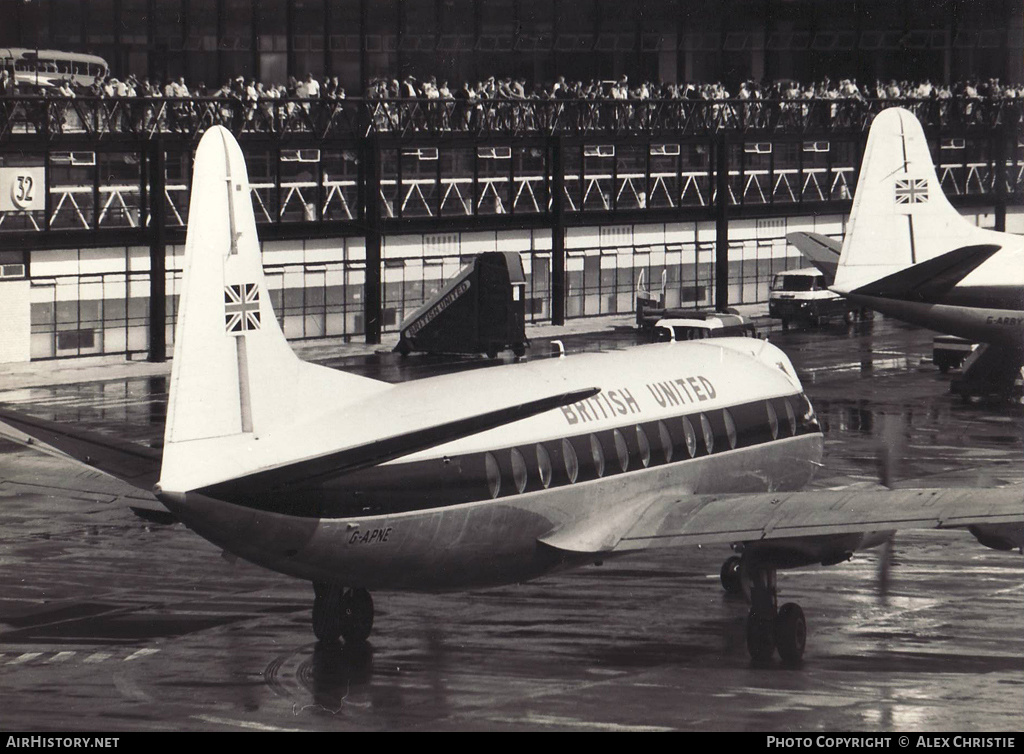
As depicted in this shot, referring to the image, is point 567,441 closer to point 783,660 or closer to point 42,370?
point 783,660

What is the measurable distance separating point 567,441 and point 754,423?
20.6ft

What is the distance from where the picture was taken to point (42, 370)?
77.9 metres

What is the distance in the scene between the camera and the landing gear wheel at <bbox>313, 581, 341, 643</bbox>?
1276 inches

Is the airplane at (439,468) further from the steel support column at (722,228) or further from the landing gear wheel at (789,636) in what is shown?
the steel support column at (722,228)

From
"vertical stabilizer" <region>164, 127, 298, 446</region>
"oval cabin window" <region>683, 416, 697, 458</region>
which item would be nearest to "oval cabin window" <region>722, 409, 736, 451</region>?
"oval cabin window" <region>683, 416, 697, 458</region>

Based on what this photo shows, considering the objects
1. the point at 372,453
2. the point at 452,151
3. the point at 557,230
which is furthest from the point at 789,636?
the point at 452,151

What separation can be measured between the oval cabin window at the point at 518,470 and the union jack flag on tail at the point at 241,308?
19.0 feet

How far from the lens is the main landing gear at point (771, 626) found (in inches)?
1273

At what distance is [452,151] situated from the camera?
347ft

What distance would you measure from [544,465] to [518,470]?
733 mm

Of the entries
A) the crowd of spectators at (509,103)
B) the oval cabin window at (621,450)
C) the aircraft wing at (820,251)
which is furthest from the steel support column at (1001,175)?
the oval cabin window at (621,450)

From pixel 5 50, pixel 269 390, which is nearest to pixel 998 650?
pixel 269 390

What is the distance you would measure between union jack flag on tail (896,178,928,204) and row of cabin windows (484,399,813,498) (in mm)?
28965

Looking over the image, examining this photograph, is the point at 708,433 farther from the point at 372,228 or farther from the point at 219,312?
the point at 372,228
